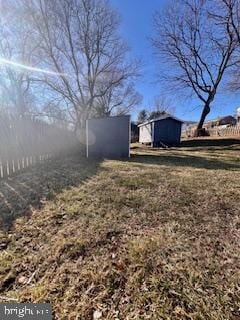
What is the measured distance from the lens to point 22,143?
5941 millimetres

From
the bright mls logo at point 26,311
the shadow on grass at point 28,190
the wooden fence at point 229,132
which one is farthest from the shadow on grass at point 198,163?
the wooden fence at point 229,132

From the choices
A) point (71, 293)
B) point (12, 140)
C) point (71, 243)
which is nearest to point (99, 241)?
point (71, 243)

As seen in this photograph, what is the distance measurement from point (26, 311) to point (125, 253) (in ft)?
2.86

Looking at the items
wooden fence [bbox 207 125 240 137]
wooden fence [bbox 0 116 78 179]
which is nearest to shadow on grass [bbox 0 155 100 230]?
wooden fence [bbox 0 116 78 179]

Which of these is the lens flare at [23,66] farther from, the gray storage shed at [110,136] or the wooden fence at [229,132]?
the wooden fence at [229,132]

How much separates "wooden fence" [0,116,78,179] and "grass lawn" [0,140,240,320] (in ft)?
5.55

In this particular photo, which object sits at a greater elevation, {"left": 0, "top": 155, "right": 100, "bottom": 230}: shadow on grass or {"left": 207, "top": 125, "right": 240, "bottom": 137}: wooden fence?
{"left": 207, "top": 125, "right": 240, "bottom": 137}: wooden fence

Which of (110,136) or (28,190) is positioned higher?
(110,136)

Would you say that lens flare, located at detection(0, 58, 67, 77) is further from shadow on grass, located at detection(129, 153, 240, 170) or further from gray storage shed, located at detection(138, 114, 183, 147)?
shadow on grass, located at detection(129, 153, 240, 170)

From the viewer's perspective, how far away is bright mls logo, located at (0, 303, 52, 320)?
4.43 ft

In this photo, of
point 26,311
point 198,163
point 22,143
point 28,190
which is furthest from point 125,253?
point 198,163

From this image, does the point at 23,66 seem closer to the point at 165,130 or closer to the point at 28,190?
the point at 165,130

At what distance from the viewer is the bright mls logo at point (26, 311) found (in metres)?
1.35

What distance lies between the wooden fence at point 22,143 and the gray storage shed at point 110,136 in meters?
1.80
